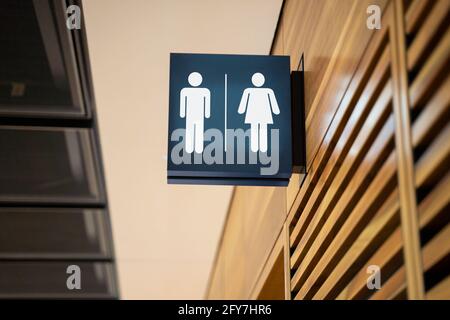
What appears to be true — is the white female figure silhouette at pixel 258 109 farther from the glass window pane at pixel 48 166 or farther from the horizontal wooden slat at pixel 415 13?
the glass window pane at pixel 48 166

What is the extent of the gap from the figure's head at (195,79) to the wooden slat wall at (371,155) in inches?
17.9

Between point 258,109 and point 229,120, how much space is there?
0.13 metres

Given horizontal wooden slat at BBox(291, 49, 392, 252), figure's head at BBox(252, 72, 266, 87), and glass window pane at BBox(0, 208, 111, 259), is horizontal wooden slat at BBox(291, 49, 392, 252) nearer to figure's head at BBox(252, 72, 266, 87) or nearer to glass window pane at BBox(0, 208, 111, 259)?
figure's head at BBox(252, 72, 266, 87)

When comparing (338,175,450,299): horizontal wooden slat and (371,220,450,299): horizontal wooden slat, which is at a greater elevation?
(338,175,450,299): horizontal wooden slat

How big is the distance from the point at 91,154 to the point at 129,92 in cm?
76

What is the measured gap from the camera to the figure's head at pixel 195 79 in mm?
3100

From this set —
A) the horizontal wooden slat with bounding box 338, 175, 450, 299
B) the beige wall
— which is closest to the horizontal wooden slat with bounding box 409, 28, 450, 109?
the horizontal wooden slat with bounding box 338, 175, 450, 299

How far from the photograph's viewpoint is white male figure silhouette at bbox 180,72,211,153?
293 cm

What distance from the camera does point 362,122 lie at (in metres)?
2.28

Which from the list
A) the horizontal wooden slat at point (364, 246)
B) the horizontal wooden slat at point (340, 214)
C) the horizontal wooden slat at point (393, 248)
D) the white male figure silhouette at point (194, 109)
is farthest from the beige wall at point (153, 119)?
the horizontal wooden slat at point (393, 248)
